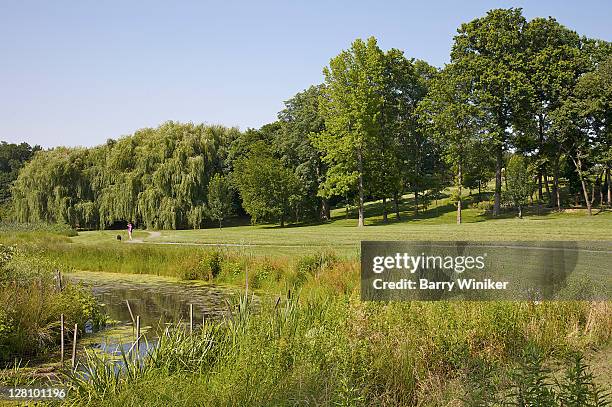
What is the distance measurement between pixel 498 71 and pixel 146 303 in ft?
105

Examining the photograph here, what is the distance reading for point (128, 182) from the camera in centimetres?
4356

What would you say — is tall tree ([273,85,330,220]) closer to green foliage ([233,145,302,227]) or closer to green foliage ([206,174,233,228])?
green foliage ([233,145,302,227])

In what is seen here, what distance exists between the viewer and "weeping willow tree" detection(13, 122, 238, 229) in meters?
42.9

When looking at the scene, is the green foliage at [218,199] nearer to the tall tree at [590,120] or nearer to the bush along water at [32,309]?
the tall tree at [590,120]

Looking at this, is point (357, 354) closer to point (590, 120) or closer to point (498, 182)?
point (498, 182)

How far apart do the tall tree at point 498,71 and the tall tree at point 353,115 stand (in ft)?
21.5

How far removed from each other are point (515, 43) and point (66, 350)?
37.1 m

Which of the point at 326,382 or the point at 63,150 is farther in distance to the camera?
the point at 63,150

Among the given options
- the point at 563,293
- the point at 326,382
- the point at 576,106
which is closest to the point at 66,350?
the point at 326,382

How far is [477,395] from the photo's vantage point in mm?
4691

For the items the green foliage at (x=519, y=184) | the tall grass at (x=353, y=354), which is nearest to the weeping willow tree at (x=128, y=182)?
the green foliage at (x=519, y=184)

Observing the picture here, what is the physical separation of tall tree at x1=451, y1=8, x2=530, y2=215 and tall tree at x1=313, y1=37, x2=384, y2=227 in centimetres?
654

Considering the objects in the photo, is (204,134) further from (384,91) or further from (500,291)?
(500,291)

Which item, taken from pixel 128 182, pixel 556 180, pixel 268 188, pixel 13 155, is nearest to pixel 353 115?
pixel 268 188
